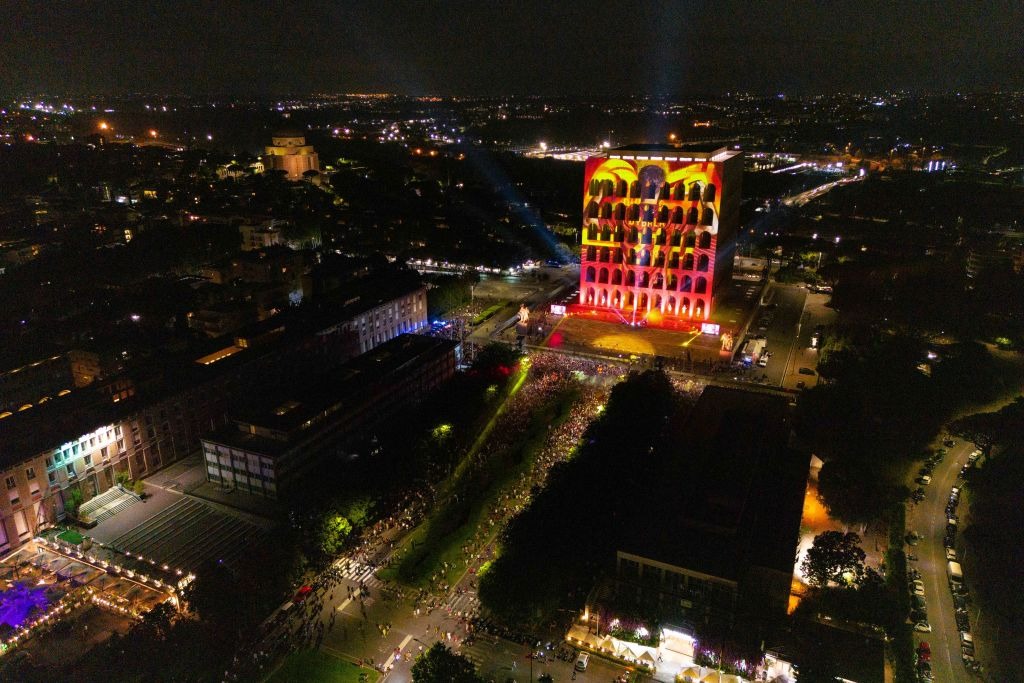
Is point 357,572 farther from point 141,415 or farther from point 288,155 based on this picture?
point 288,155

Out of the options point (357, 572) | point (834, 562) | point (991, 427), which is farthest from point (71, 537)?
point (991, 427)

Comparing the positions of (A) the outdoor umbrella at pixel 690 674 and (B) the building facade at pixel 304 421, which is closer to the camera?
(A) the outdoor umbrella at pixel 690 674

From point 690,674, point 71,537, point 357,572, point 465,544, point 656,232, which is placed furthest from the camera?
point 656,232

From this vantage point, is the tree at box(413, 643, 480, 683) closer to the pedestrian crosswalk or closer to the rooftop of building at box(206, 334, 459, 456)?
the pedestrian crosswalk

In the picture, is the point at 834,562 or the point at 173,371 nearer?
the point at 834,562

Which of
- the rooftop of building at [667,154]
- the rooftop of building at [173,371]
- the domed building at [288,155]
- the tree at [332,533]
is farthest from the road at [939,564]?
the domed building at [288,155]

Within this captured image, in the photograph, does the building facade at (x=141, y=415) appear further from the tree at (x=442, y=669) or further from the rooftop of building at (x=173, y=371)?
the tree at (x=442, y=669)
